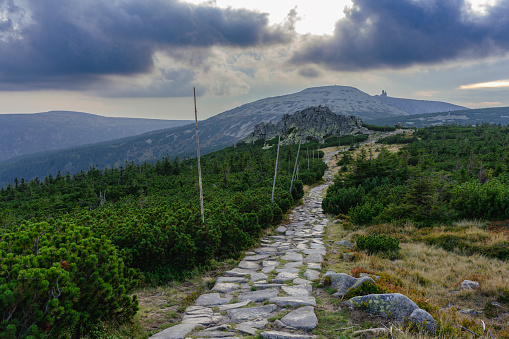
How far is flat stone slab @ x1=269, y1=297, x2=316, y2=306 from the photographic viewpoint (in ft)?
16.6

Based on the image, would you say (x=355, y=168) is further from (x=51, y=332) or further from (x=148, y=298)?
(x=51, y=332)

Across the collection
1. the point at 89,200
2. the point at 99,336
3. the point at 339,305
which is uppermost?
the point at 99,336

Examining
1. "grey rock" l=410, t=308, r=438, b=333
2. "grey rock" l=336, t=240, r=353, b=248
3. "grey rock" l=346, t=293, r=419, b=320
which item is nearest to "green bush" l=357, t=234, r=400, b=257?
"grey rock" l=336, t=240, r=353, b=248

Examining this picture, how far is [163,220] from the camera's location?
7.39 meters

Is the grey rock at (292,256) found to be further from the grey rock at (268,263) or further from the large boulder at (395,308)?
the large boulder at (395,308)

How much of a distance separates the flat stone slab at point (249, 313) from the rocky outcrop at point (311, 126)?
304 feet

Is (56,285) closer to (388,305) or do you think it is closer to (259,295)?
(259,295)

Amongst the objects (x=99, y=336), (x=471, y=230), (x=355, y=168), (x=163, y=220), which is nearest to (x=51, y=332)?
(x=99, y=336)

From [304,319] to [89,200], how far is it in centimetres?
3221

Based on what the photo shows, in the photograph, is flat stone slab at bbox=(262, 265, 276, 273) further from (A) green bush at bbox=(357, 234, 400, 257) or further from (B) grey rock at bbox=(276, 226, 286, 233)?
(B) grey rock at bbox=(276, 226, 286, 233)

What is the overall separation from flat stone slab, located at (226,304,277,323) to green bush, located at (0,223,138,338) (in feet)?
5.44

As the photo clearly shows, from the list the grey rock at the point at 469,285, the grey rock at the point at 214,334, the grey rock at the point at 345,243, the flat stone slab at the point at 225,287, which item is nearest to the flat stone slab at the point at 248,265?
the flat stone slab at the point at 225,287

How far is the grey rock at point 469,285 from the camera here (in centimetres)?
600

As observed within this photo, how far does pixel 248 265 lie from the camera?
314 inches
